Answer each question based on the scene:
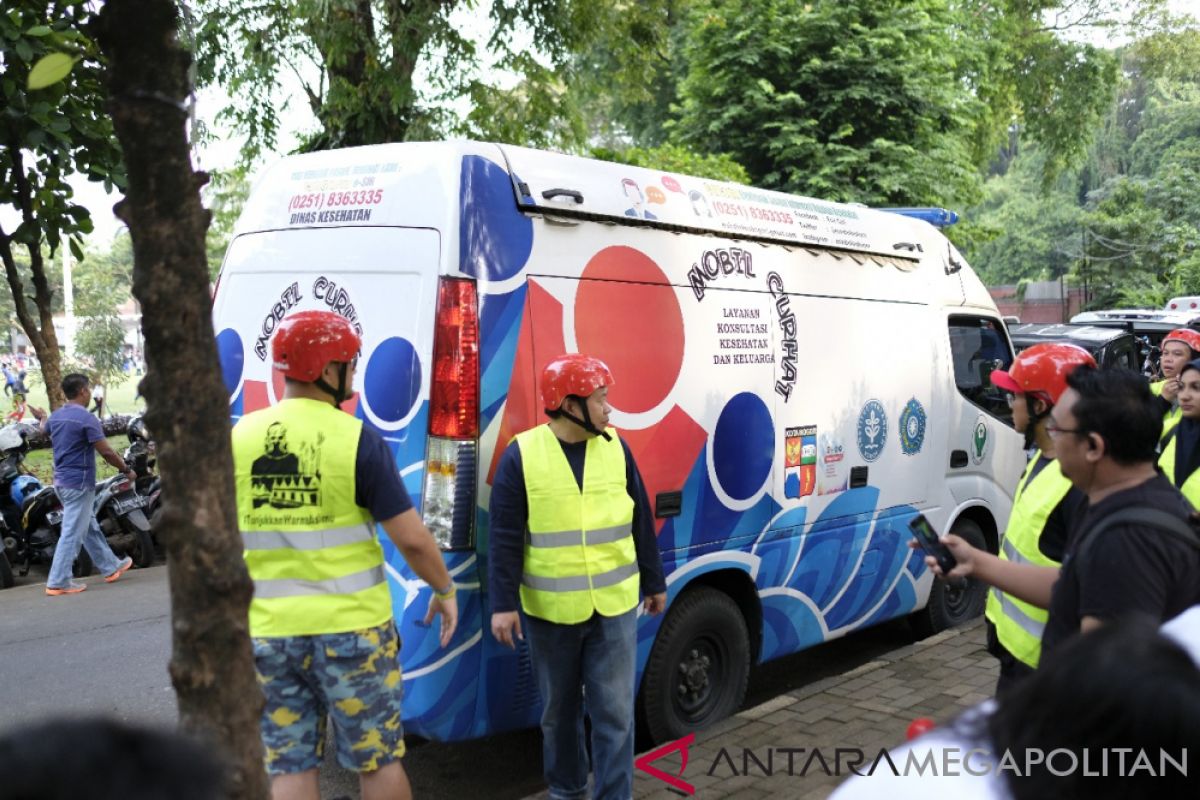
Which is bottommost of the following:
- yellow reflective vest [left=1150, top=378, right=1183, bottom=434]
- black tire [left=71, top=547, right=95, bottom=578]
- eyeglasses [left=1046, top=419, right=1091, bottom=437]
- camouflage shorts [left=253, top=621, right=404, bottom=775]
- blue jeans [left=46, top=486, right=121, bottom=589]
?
black tire [left=71, top=547, right=95, bottom=578]

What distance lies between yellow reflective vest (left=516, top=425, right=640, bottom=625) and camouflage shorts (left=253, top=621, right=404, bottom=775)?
0.65 meters

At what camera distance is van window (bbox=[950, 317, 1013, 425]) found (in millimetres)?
6609

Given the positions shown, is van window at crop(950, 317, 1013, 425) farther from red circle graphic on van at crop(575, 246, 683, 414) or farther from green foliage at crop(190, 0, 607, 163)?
green foliage at crop(190, 0, 607, 163)

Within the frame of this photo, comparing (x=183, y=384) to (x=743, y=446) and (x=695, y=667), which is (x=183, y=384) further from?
(x=695, y=667)

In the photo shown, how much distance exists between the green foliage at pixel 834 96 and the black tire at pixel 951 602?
28.3 feet

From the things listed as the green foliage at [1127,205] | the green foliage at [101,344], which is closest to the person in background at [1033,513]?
the green foliage at [1127,205]

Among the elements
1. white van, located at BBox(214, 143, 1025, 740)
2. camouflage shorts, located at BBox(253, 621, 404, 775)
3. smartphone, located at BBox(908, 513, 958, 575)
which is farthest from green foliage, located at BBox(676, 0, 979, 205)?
camouflage shorts, located at BBox(253, 621, 404, 775)

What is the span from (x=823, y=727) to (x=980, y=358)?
9.43 feet

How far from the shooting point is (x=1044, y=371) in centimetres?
362

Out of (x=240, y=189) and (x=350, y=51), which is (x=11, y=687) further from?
(x=240, y=189)

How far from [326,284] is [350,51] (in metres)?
7.00

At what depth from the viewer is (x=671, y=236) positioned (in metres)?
4.73

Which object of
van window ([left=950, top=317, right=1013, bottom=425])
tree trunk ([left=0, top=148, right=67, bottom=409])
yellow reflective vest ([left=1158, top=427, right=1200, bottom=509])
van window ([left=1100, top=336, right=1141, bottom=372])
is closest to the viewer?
yellow reflective vest ([left=1158, top=427, right=1200, bottom=509])

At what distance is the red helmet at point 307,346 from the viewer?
3402 mm
